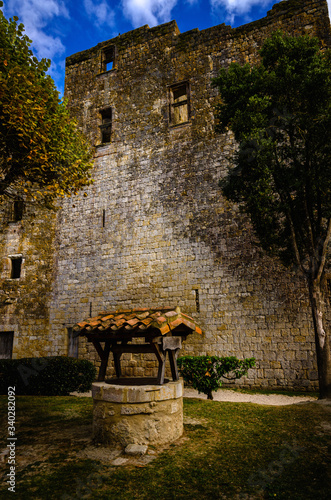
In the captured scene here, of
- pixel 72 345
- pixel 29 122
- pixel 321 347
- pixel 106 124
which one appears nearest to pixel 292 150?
pixel 321 347

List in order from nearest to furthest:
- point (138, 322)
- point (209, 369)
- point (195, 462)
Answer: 1. point (195, 462)
2. point (138, 322)
3. point (209, 369)

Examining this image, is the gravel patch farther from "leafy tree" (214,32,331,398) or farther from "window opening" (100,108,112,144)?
"window opening" (100,108,112,144)

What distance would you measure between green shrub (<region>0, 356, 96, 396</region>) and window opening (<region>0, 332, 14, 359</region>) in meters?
4.71

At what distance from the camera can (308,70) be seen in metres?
7.53

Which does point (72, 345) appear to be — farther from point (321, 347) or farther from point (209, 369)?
point (321, 347)

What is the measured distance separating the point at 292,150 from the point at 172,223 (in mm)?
5146

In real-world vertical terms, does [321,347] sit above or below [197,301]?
below

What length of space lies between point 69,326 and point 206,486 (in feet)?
33.5

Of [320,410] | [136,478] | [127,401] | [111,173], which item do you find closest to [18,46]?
[111,173]

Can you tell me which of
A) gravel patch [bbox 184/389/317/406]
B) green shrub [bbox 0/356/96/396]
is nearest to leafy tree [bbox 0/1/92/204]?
green shrub [bbox 0/356/96/396]

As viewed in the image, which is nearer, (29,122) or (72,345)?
(29,122)

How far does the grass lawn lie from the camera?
3387mm

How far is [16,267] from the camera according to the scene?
47.7ft

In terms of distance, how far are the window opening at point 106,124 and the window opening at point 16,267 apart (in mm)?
6724
